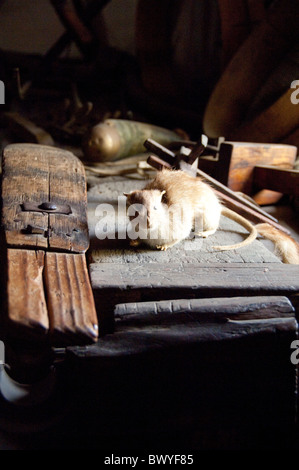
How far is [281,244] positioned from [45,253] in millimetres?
1324

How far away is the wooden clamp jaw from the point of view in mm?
1440

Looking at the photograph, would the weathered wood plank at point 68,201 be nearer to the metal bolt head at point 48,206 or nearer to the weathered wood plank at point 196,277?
the metal bolt head at point 48,206

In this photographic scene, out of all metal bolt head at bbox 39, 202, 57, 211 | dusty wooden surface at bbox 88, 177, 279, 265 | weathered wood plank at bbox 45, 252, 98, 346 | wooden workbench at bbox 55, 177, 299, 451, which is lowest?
wooden workbench at bbox 55, 177, 299, 451

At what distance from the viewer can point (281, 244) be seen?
2377mm

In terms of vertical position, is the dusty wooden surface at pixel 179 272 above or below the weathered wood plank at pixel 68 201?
below

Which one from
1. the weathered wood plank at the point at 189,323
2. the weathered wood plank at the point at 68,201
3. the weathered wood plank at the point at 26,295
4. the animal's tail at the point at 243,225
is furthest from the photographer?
the animal's tail at the point at 243,225

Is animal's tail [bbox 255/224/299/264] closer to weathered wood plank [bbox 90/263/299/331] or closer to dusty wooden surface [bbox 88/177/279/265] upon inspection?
dusty wooden surface [bbox 88/177/279/265]

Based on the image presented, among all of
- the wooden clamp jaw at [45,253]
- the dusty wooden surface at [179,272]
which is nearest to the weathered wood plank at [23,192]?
the wooden clamp jaw at [45,253]

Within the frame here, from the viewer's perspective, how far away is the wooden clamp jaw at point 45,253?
144cm

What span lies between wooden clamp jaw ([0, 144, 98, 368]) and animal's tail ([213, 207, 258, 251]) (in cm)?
73

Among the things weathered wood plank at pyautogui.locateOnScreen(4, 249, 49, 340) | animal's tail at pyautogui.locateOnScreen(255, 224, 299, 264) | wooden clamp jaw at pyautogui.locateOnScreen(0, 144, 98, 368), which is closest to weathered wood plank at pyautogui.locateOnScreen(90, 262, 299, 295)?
wooden clamp jaw at pyautogui.locateOnScreen(0, 144, 98, 368)

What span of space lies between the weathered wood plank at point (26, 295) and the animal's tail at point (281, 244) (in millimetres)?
1304

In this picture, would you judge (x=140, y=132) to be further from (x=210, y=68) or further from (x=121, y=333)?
(x=121, y=333)

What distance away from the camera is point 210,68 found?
5.79 metres
